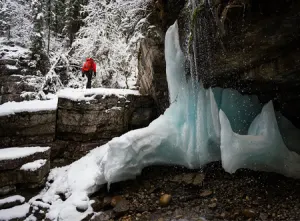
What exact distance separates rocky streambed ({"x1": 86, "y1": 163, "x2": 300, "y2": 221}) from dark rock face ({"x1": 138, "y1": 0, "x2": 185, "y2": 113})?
2778 mm

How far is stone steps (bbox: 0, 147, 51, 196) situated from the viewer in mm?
5129

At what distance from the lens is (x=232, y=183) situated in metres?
4.39

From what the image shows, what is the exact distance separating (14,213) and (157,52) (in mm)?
5281

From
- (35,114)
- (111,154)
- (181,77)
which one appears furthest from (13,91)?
(181,77)

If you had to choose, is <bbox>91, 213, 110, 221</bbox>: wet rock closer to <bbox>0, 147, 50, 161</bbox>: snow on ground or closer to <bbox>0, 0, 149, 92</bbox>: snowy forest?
<bbox>0, 147, 50, 161</bbox>: snow on ground

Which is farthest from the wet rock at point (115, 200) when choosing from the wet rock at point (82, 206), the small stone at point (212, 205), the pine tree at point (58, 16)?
the pine tree at point (58, 16)

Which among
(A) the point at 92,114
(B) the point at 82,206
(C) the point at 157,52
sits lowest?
(B) the point at 82,206

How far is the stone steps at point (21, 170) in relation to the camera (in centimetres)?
513

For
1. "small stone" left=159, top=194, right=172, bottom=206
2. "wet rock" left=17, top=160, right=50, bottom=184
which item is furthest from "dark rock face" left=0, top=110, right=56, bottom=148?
"small stone" left=159, top=194, right=172, bottom=206

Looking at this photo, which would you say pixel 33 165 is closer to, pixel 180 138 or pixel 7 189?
pixel 7 189

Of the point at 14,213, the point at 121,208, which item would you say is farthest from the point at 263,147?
the point at 14,213

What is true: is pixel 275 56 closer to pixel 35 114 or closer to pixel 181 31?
pixel 181 31

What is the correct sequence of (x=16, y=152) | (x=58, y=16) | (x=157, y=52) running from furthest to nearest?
(x=58, y=16)
(x=157, y=52)
(x=16, y=152)

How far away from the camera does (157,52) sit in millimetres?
6359
